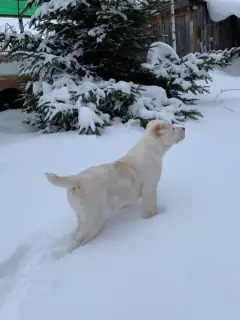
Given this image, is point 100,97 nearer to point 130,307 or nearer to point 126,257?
point 126,257

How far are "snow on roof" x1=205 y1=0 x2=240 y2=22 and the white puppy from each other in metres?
8.74

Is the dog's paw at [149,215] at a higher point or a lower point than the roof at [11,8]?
lower

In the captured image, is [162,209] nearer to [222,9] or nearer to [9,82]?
[9,82]

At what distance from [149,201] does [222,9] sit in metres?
9.31

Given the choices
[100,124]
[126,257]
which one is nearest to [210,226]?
[126,257]

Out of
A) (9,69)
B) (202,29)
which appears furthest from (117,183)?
(202,29)

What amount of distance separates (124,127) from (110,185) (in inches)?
93.5

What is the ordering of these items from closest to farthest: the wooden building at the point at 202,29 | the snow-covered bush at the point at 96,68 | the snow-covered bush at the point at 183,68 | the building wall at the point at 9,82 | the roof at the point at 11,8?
the snow-covered bush at the point at 96,68
the snow-covered bush at the point at 183,68
the building wall at the point at 9,82
the roof at the point at 11,8
the wooden building at the point at 202,29

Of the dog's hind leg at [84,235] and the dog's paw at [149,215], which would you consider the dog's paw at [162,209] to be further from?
the dog's hind leg at [84,235]

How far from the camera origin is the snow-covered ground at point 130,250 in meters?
1.79

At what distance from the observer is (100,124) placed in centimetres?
473

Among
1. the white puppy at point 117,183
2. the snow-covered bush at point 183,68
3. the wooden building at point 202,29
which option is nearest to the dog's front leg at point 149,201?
the white puppy at point 117,183

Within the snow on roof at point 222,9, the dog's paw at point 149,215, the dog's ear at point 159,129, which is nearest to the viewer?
the dog's paw at point 149,215

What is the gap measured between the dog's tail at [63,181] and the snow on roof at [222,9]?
31.4 ft
